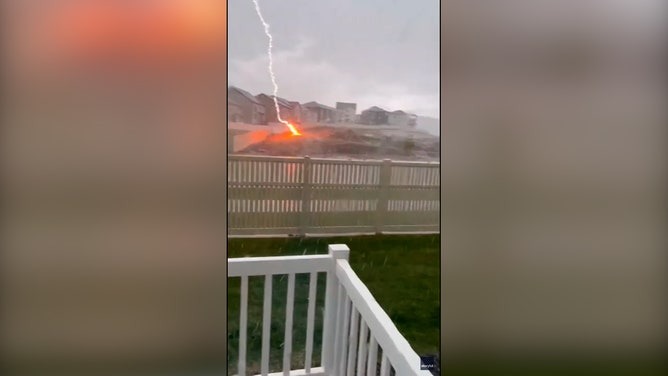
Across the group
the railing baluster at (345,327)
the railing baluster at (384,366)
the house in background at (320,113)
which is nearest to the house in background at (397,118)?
the house in background at (320,113)

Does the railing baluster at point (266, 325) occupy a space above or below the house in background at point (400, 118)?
below

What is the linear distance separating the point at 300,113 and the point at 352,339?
452 millimetres

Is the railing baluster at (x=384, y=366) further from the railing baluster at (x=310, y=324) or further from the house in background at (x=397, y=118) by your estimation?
the house in background at (x=397, y=118)

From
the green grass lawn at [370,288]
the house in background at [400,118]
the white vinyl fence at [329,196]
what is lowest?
the green grass lawn at [370,288]

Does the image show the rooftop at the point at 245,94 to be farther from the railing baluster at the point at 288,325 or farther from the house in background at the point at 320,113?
the railing baluster at the point at 288,325

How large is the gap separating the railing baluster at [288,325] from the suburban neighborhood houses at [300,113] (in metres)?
0.30

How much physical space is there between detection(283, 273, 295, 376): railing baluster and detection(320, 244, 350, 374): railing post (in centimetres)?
6

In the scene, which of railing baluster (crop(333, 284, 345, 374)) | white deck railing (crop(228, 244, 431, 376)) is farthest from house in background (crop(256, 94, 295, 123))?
railing baluster (crop(333, 284, 345, 374))

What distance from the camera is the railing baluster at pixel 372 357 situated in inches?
33.9

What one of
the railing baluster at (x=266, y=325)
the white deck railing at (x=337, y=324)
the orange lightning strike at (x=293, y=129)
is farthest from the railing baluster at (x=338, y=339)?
the orange lightning strike at (x=293, y=129)
